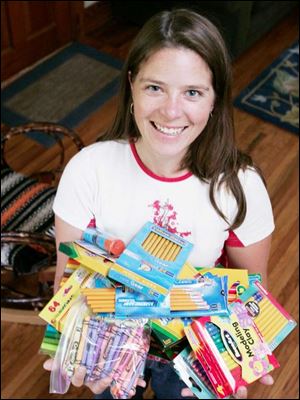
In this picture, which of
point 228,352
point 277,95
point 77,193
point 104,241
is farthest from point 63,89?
point 228,352

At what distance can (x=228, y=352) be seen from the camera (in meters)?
0.93

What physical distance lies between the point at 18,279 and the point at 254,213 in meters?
1.31

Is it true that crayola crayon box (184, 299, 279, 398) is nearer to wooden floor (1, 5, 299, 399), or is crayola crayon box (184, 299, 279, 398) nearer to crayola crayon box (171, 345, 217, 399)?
crayola crayon box (171, 345, 217, 399)

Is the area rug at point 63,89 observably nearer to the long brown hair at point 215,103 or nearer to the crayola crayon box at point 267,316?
the long brown hair at point 215,103

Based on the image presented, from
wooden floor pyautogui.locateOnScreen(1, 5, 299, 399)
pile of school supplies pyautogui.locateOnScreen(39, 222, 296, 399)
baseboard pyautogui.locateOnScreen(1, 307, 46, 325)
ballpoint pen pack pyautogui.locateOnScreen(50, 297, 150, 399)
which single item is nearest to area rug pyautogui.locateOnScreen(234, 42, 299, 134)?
wooden floor pyautogui.locateOnScreen(1, 5, 299, 399)

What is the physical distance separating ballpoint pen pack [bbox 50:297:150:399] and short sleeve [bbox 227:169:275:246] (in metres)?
0.32

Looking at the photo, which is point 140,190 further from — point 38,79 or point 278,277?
point 38,79

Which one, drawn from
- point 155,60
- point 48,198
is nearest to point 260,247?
point 155,60

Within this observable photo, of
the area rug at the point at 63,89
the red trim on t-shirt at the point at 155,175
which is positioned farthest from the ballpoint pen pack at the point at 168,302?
the area rug at the point at 63,89

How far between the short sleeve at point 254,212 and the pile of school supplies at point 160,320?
132 millimetres

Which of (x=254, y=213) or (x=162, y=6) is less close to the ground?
(x=254, y=213)

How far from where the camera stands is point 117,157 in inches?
44.6

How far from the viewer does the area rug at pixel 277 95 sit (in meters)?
2.98

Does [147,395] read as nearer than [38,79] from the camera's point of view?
Yes
